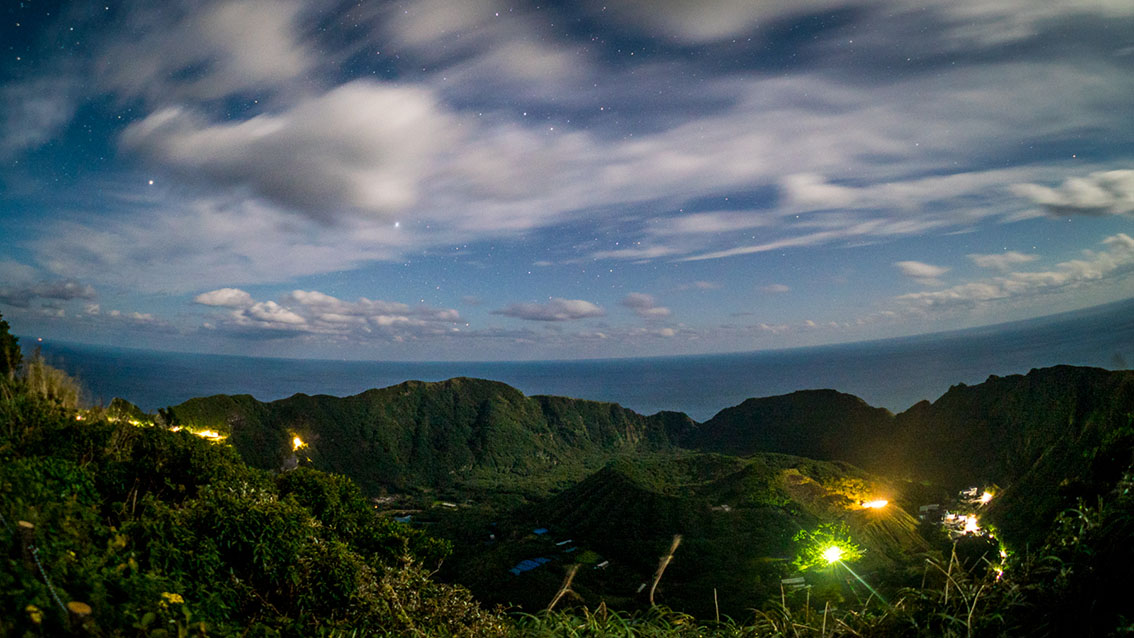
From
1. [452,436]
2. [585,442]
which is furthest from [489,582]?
[585,442]

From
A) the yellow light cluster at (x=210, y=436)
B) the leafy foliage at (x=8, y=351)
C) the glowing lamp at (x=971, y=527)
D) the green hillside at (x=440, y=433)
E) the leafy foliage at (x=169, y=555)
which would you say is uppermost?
the leafy foliage at (x=8, y=351)

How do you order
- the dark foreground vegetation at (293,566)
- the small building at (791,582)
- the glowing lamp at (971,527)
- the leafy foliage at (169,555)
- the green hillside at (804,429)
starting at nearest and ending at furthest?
1. the dark foreground vegetation at (293,566)
2. the leafy foliage at (169,555)
3. the small building at (791,582)
4. the glowing lamp at (971,527)
5. the green hillside at (804,429)

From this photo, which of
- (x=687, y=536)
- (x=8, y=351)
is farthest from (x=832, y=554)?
(x=8, y=351)

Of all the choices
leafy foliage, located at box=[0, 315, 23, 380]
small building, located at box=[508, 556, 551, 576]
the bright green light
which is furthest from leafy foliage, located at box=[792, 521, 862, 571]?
leafy foliage, located at box=[0, 315, 23, 380]

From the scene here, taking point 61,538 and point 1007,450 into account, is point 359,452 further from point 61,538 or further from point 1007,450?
point 1007,450

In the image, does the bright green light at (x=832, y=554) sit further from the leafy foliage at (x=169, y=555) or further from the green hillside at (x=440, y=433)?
the green hillside at (x=440, y=433)

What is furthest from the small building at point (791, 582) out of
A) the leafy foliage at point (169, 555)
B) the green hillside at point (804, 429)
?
the green hillside at point (804, 429)

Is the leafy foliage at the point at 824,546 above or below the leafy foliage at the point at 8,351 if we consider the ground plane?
below
